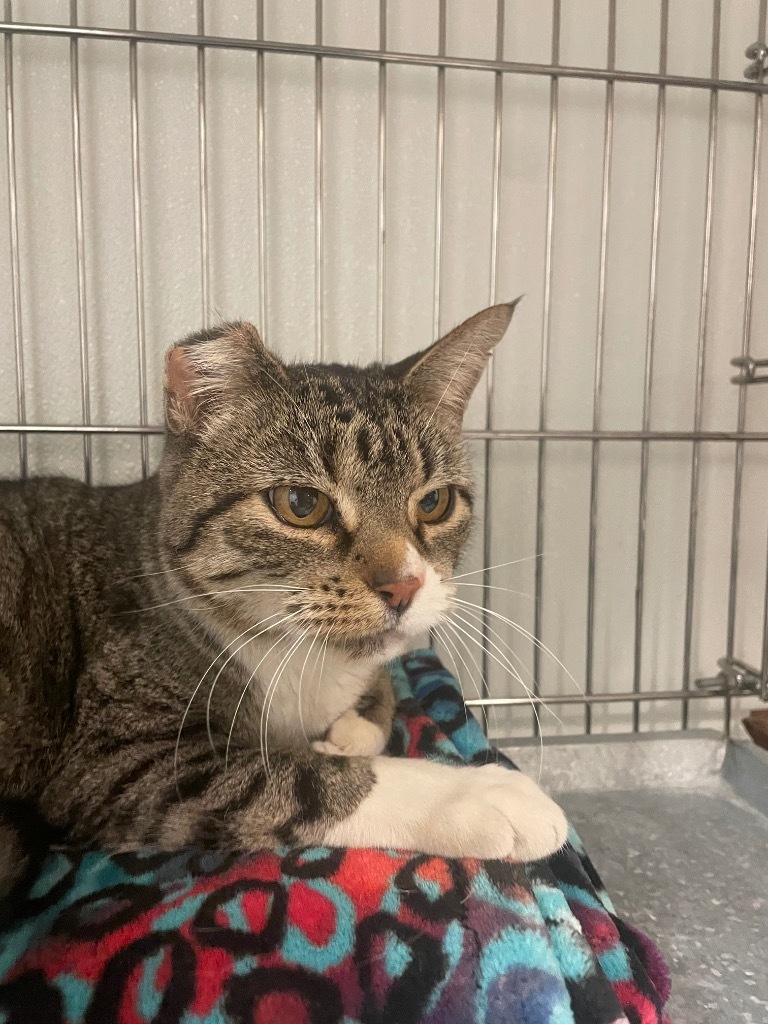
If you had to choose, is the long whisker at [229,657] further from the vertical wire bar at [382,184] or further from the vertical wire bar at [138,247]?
the vertical wire bar at [382,184]

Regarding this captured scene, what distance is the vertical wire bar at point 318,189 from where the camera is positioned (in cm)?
102

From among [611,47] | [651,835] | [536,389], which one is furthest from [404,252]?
[651,835]

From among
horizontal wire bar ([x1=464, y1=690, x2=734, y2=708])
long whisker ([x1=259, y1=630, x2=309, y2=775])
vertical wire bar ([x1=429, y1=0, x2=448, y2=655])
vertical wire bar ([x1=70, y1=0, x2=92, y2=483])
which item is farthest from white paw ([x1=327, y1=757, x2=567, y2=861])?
vertical wire bar ([x1=70, y1=0, x2=92, y2=483])

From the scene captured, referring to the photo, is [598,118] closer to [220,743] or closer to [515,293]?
[515,293]

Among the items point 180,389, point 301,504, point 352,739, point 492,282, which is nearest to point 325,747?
point 352,739

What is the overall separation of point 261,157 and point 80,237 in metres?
0.32

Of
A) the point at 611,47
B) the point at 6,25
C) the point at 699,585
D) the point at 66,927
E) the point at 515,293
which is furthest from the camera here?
the point at 699,585

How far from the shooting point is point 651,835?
96 centimetres

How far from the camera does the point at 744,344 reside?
1.16 meters

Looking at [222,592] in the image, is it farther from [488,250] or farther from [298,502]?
[488,250]

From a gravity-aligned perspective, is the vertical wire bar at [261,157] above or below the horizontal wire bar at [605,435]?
above

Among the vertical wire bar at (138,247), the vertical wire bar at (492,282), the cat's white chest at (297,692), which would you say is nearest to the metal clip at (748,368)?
the vertical wire bar at (492,282)

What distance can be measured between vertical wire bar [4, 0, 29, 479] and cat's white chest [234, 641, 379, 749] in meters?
0.58

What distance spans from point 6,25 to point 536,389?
990 mm
